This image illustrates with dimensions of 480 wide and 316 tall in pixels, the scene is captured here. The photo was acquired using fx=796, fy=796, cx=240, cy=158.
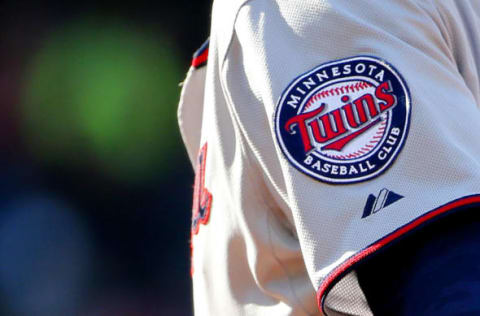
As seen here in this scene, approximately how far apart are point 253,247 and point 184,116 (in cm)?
40

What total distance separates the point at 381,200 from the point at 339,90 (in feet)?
0.33

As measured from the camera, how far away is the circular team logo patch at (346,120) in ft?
2.18

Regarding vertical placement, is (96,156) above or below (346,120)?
below

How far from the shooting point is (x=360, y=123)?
67 cm

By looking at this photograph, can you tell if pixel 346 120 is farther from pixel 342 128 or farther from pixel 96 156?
pixel 96 156

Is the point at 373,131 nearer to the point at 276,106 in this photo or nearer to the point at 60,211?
the point at 276,106

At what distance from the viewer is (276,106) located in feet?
2.31

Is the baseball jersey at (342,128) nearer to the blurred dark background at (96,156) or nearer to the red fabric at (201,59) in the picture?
the red fabric at (201,59)

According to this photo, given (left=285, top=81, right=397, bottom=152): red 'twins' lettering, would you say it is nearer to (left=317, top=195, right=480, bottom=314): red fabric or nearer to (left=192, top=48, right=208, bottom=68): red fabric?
(left=317, top=195, right=480, bottom=314): red fabric

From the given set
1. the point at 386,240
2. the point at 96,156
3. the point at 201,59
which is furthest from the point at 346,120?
the point at 96,156

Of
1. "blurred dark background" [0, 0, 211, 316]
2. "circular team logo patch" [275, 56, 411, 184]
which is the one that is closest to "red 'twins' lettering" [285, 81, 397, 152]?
"circular team logo patch" [275, 56, 411, 184]

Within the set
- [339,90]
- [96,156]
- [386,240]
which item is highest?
[339,90]

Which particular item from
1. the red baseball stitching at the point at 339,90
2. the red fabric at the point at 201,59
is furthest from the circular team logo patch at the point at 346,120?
the red fabric at the point at 201,59

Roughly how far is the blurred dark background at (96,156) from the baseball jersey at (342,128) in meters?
2.27
